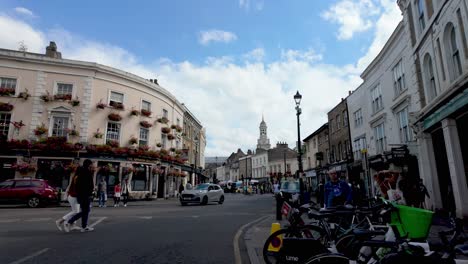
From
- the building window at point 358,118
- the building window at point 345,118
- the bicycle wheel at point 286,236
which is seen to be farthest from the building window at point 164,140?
the bicycle wheel at point 286,236

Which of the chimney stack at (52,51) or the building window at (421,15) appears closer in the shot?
the building window at (421,15)

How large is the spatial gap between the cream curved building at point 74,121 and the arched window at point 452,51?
23.1 m

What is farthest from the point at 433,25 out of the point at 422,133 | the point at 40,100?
the point at 40,100

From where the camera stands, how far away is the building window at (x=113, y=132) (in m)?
25.3

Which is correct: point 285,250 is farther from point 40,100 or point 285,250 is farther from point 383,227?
point 40,100

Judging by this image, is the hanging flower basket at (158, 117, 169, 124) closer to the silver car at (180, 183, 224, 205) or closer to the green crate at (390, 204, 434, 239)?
the silver car at (180, 183, 224, 205)

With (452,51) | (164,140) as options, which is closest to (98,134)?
(164,140)

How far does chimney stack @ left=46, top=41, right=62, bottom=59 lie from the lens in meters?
25.6

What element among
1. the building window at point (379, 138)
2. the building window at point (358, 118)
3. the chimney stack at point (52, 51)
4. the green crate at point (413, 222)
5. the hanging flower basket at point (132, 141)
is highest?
the chimney stack at point (52, 51)

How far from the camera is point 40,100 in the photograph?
75.8 ft

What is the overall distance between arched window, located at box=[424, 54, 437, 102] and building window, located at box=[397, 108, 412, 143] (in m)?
3.50

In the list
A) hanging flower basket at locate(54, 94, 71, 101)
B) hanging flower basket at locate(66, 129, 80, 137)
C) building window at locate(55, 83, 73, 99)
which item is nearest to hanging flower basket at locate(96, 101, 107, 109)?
hanging flower basket at locate(54, 94, 71, 101)

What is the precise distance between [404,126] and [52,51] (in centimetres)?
2911

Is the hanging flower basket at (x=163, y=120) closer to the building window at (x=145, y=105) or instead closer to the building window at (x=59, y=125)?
the building window at (x=145, y=105)
